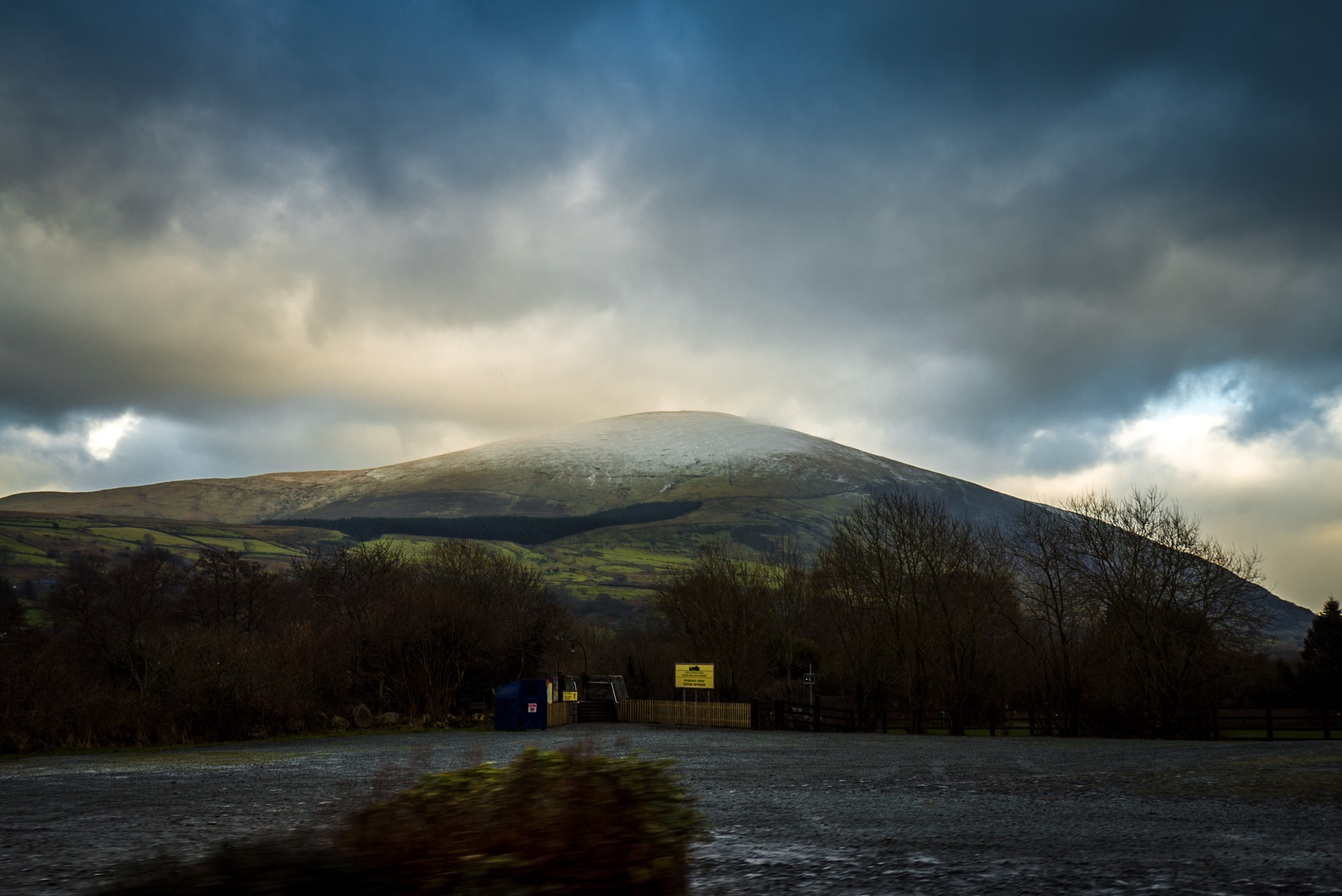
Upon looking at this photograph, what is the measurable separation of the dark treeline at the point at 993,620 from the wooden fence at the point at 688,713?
8.47m

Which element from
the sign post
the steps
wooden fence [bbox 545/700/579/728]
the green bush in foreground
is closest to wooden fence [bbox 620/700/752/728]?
the sign post

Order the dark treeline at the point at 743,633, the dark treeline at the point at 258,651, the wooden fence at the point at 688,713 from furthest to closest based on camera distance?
the wooden fence at the point at 688,713 < the dark treeline at the point at 743,633 < the dark treeline at the point at 258,651

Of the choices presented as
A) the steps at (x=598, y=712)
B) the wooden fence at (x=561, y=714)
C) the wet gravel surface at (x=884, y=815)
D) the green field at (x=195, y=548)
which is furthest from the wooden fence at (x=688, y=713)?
the green field at (x=195, y=548)

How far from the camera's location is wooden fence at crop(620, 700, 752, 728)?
38.2 meters

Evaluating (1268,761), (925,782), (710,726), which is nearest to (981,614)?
(710,726)

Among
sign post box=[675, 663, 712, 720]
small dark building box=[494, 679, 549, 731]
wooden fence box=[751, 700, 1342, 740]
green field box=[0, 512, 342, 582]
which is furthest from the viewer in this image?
green field box=[0, 512, 342, 582]

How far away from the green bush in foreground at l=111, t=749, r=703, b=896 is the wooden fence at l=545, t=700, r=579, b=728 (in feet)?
106

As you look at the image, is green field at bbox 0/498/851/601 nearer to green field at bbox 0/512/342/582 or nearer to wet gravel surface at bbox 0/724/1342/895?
green field at bbox 0/512/342/582

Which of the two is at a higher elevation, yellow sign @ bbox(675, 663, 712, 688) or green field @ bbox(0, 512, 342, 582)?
green field @ bbox(0, 512, 342, 582)

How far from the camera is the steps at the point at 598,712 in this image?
46000 mm

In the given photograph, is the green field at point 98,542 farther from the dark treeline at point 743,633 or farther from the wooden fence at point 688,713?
the wooden fence at point 688,713

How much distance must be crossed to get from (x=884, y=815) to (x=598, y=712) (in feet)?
124

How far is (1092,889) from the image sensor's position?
6125mm

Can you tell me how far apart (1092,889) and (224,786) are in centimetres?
1299
